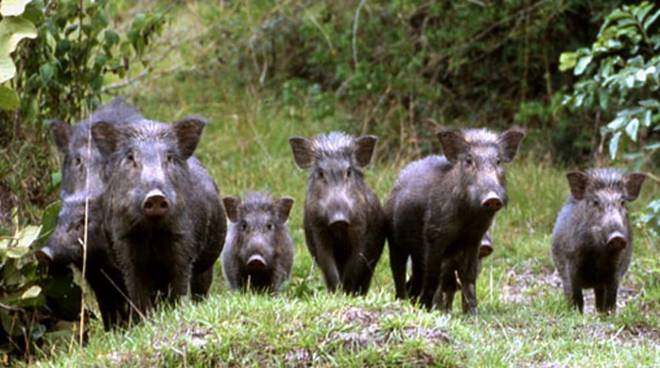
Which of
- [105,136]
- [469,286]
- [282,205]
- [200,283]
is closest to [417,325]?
[469,286]

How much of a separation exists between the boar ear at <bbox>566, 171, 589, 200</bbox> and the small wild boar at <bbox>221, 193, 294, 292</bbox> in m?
2.21

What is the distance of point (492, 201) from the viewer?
8.97m

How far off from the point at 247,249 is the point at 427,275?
1.54 metres

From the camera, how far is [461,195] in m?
9.41

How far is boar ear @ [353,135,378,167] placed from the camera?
996 centimetres

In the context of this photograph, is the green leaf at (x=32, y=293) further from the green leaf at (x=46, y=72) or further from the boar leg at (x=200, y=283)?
the green leaf at (x=46, y=72)

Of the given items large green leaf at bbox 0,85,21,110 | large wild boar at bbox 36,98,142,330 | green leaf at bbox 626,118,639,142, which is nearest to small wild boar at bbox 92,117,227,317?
large wild boar at bbox 36,98,142,330

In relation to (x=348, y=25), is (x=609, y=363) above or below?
below

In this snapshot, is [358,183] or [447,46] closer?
[358,183]

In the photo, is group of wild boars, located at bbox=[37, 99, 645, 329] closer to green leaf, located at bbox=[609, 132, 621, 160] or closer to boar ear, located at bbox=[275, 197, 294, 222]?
boar ear, located at bbox=[275, 197, 294, 222]

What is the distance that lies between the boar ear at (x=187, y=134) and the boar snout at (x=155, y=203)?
821mm

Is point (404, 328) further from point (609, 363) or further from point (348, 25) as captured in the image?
point (348, 25)

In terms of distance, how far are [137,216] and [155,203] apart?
0.30 metres

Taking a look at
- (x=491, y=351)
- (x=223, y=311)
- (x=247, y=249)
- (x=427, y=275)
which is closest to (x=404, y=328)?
(x=491, y=351)
